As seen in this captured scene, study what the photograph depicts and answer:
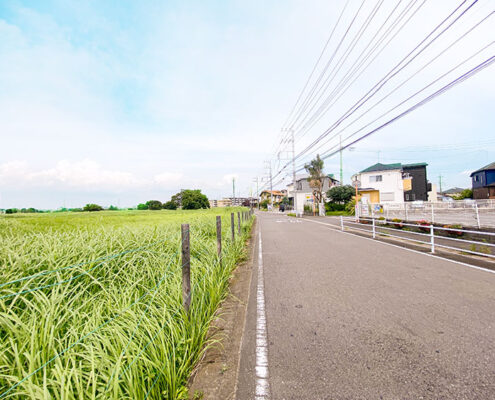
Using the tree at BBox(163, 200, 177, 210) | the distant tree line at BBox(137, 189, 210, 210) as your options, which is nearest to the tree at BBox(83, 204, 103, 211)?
the distant tree line at BBox(137, 189, 210, 210)

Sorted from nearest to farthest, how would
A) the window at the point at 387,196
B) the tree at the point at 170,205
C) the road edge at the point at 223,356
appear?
the road edge at the point at 223,356, the window at the point at 387,196, the tree at the point at 170,205

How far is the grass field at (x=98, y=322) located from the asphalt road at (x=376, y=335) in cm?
68

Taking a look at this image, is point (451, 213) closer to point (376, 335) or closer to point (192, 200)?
point (376, 335)

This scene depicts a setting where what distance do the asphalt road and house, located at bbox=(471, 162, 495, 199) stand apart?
1612 inches

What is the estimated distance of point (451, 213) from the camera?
421 inches

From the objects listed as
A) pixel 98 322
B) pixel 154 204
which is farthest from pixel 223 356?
pixel 154 204

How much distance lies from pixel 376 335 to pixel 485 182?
48.2 metres

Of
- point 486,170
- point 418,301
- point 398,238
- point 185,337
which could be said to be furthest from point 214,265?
point 486,170

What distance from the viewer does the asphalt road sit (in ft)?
6.59

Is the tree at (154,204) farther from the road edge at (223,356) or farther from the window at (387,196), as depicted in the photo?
the road edge at (223,356)

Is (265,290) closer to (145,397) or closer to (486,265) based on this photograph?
(145,397)

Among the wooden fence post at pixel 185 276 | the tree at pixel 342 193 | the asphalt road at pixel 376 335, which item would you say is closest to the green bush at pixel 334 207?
the tree at pixel 342 193

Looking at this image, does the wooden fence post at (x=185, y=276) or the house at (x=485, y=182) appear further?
the house at (x=485, y=182)

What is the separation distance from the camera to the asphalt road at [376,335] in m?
2.01
